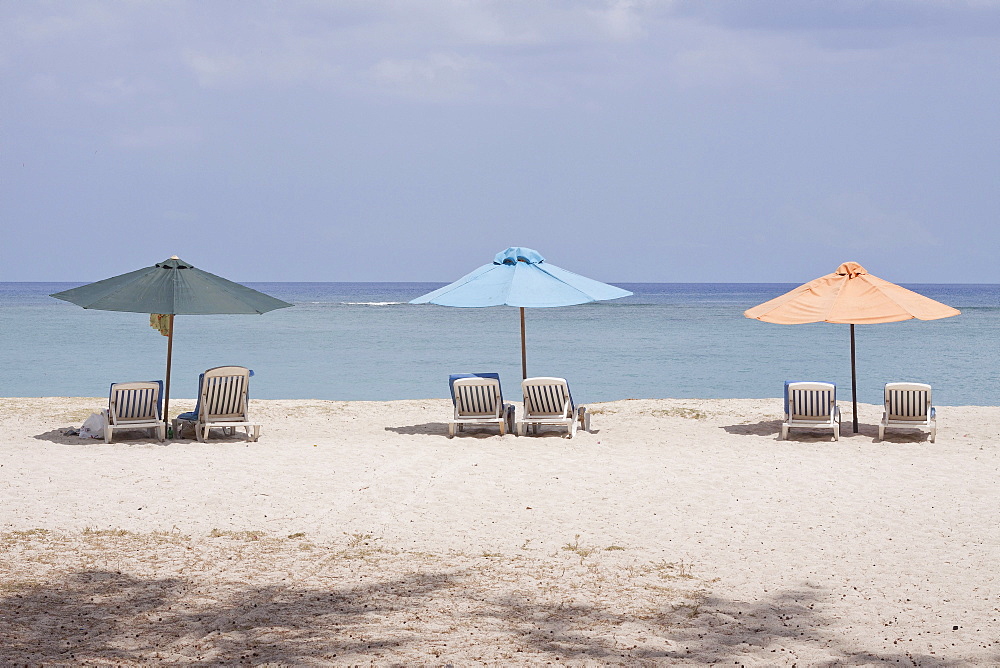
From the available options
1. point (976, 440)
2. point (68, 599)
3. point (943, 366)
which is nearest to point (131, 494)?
point (68, 599)

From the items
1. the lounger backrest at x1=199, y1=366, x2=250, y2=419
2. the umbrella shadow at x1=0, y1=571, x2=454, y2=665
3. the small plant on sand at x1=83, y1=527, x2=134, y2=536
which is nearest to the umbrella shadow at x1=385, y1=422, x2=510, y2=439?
the lounger backrest at x1=199, y1=366, x2=250, y2=419

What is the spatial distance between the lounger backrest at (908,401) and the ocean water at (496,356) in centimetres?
784

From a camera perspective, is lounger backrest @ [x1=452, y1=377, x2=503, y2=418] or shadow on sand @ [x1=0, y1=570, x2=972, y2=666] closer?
shadow on sand @ [x1=0, y1=570, x2=972, y2=666]

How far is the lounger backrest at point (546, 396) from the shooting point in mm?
10484

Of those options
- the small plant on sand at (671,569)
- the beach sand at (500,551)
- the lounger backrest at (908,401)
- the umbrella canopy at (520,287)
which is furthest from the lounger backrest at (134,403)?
the lounger backrest at (908,401)

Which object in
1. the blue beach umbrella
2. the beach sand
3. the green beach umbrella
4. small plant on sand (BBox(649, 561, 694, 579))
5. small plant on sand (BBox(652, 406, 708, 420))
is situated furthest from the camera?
small plant on sand (BBox(652, 406, 708, 420))

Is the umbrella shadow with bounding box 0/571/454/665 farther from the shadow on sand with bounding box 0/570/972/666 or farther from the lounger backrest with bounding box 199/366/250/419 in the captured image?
the lounger backrest with bounding box 199/366/250/419

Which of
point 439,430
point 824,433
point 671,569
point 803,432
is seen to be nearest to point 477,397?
point 439,430

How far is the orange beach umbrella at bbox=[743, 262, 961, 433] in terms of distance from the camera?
1002cm

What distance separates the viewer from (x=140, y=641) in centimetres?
428

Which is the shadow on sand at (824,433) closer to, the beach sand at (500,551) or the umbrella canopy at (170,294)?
the beach sand at (500,551)

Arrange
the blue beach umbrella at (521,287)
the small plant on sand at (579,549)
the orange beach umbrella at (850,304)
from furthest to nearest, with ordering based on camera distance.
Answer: the blue beach umbrella at (521,287) < the orange beach umbrella at (850,304) < the small plant on sand at (579,549)

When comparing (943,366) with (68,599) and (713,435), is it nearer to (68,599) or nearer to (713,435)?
(713,435)

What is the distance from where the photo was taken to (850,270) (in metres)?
10.8
